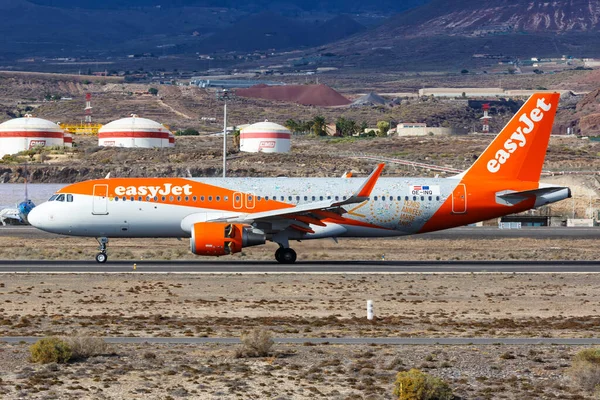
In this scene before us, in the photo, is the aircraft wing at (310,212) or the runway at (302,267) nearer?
the runway at (302,267)

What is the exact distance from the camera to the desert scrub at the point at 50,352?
25.8 metres

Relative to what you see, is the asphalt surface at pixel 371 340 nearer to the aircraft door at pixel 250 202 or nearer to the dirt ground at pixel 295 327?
the dirt ground at pixel 295 327

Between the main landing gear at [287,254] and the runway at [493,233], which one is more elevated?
the runway at [493,233]

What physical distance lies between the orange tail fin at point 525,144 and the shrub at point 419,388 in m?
29.4

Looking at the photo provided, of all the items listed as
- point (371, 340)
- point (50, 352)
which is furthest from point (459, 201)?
point (50, 352)

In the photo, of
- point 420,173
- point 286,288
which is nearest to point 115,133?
point 420,173

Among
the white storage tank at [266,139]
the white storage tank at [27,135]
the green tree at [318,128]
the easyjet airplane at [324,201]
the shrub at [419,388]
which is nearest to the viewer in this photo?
the shrub at [419,388]

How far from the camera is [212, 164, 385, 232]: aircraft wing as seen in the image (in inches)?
1881

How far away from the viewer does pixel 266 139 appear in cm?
14000

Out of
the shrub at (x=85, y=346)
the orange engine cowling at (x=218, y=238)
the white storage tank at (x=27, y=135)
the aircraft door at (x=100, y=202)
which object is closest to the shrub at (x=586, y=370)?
the shrub at (x=85, y=346)

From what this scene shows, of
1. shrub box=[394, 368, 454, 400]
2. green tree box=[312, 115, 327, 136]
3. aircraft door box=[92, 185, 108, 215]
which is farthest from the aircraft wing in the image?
green tree box=[312, 115, 327, 136]

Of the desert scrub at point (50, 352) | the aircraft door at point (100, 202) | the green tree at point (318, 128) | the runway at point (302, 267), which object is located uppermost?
the green tree at point (318, 128)

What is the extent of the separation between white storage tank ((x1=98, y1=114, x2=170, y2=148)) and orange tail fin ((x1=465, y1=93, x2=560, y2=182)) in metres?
95.8

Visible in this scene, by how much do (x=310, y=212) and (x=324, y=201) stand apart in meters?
1.42
